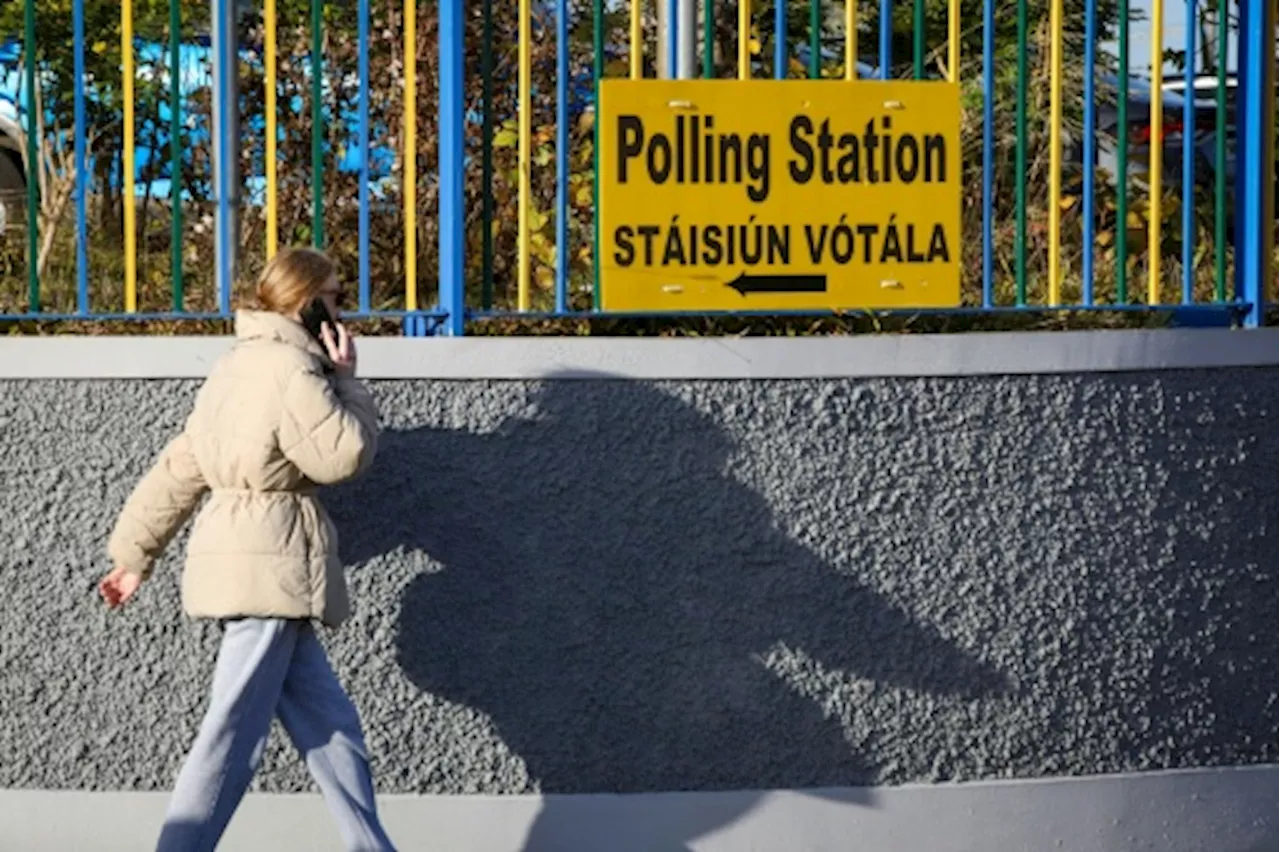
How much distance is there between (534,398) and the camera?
582 centimetres

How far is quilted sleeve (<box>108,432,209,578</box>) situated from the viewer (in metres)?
5.49

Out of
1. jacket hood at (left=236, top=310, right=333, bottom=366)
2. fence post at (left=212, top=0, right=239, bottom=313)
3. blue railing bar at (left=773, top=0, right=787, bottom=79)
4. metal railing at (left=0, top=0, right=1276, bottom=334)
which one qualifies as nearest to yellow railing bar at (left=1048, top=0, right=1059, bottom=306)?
metal railing at (left=0, top=0, right=1276, bottom=334)

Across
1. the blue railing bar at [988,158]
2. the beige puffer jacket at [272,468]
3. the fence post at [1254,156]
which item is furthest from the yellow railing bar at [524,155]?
the fence post at [1254,156]

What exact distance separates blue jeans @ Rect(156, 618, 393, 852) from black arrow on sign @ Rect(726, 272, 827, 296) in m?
1.36

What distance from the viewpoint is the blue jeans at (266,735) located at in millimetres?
5352

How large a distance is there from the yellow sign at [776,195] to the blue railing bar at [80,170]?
1255 mm

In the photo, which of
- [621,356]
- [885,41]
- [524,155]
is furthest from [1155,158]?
[524,155]

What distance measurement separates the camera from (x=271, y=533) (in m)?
5.29

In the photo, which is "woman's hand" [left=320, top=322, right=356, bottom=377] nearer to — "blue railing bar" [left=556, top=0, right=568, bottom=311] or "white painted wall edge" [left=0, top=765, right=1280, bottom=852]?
"blue railing bar" [left=556, top=0, right=568, bottom=311]

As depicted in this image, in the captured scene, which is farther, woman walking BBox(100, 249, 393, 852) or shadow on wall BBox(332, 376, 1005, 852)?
shadow on wall BBox(332, 376, 1005, 852)

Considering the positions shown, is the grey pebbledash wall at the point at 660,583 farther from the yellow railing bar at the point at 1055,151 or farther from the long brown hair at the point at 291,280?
the long brown hair at the point at 291,280

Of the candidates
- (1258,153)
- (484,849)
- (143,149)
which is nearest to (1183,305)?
(1258,153)

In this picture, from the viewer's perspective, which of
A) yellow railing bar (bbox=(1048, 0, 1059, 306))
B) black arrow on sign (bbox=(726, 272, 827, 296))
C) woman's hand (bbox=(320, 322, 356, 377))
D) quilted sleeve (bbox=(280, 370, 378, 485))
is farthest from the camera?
yellow railing bar (bbox=(1048, 0, 1059, 306))

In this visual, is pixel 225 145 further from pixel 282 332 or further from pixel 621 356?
pixel 621 356
